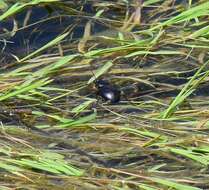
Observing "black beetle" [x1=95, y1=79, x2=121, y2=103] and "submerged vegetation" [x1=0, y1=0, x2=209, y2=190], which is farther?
"black beetle" [x1=95, y1=79, x2=121, y2=103]

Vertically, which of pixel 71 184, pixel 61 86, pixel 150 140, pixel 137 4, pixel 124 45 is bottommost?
pixel 71 184

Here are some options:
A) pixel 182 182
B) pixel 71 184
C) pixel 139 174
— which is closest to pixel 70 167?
pixel 71 184

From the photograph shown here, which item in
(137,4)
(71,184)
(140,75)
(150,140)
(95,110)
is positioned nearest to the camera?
(71,184)

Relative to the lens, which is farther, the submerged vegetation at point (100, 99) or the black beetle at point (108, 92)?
the black beetle at point (108, 92)

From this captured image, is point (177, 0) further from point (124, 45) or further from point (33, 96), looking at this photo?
point (33, 96)
